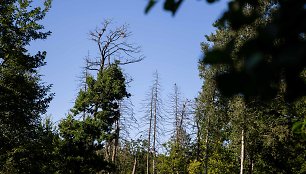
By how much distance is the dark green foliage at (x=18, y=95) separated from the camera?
1755 cm

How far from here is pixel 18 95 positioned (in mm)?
18594

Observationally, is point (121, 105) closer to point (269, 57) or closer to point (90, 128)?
point (90, 128)

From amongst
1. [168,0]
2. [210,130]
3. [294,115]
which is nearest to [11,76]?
[294,115]

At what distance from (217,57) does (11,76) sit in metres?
18.6

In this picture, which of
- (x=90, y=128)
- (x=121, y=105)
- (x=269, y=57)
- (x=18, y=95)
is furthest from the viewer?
(x=121, y=105)

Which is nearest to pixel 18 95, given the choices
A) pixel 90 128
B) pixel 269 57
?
pixel 90 128

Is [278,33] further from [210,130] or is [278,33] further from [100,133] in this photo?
[210,130]

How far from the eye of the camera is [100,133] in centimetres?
2616

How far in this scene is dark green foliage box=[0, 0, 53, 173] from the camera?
17.5 metres

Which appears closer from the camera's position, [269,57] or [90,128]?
[269,57]

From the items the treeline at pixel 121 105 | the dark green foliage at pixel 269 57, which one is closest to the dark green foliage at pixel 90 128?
the treeline at pixel 121 105

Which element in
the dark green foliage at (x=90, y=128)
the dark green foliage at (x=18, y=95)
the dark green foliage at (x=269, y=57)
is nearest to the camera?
the dark green foliage at (x=269, y=57)

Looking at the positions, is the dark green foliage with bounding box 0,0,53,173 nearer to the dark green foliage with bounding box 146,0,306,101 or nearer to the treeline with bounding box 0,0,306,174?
the treeline with bounding box 0,0,306,174

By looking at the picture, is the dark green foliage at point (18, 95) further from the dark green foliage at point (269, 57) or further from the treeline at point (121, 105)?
the dark green foliage at point (269, 57)
